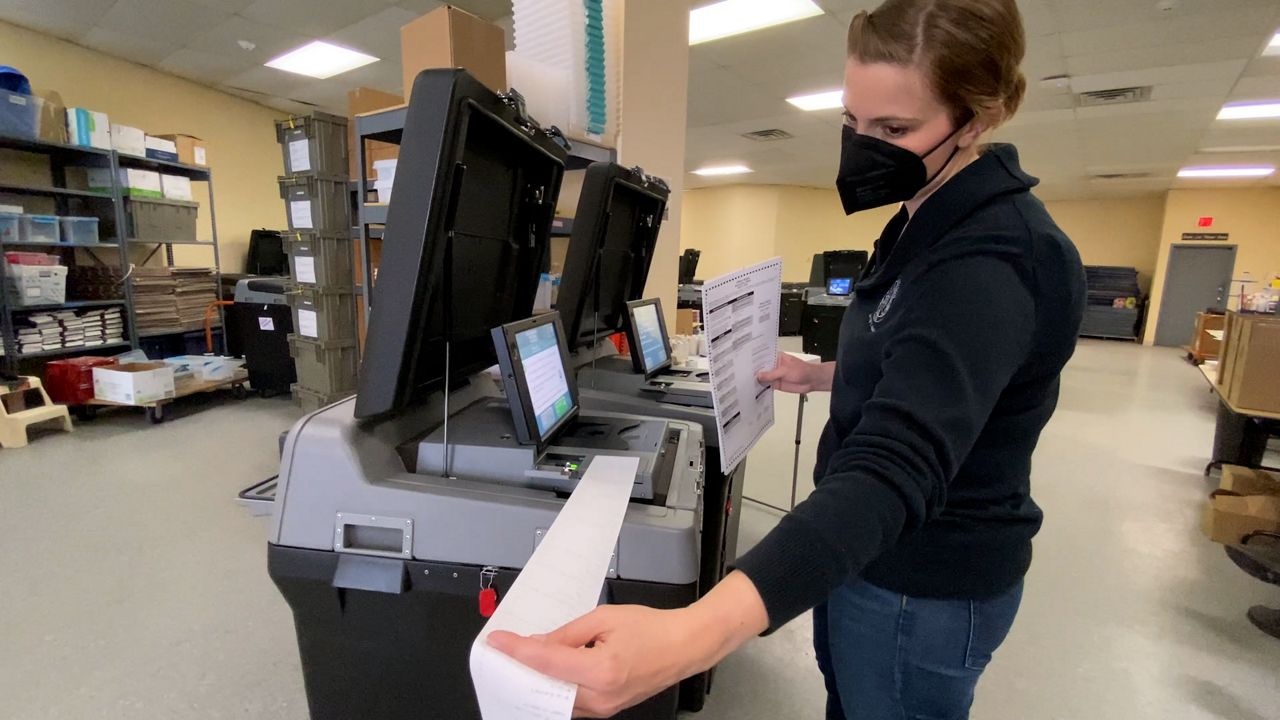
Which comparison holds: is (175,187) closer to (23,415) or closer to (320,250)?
(23,415)

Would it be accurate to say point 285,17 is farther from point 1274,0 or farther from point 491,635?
point 1274,0

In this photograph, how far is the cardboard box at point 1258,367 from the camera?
9.03ft

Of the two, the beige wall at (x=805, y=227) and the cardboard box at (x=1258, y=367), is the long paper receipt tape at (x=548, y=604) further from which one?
the beige wall at (x=805, y=227)

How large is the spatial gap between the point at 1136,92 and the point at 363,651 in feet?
23.0

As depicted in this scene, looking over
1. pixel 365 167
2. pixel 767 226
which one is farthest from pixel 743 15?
pixel 767 226

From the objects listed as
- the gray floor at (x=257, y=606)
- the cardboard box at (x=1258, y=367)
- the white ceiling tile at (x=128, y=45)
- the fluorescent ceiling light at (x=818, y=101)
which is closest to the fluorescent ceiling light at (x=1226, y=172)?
the fluorescent ceiling light at (x=818, y=101)

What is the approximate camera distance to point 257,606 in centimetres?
202

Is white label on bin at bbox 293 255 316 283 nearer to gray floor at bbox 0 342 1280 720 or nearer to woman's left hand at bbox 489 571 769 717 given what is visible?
gray floor at bbox 0 342 1280 720

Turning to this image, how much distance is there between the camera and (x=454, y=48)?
6.28 ft

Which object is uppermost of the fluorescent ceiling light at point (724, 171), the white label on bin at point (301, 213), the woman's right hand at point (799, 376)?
the fluorescent ceiling light at point (724, 171)

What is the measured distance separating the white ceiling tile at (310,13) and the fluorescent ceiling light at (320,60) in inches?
13.4

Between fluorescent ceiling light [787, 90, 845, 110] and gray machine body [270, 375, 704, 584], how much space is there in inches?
226

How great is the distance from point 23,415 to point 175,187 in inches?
88.0

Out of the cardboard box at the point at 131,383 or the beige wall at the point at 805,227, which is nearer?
the cardboard box at the point at 131,383
